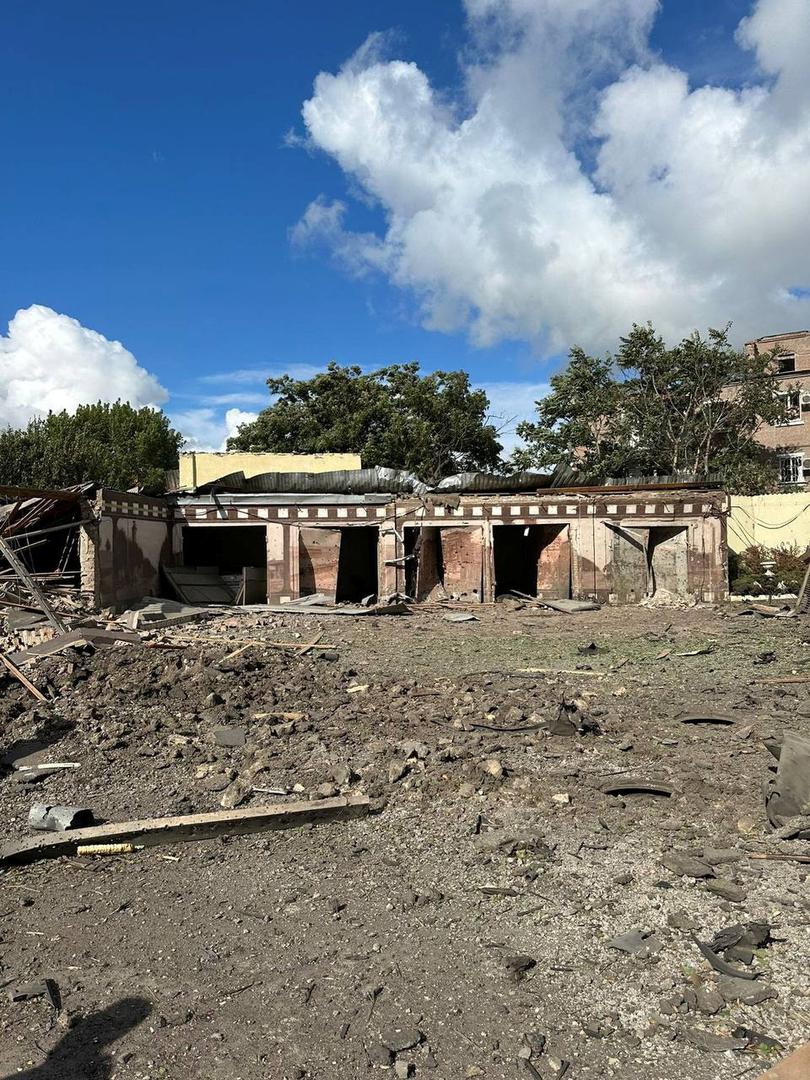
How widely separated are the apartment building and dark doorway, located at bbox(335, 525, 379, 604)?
1843 centimetres

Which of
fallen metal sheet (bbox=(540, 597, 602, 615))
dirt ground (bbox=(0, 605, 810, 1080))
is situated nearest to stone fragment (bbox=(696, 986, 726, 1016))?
dirt ground (bbox=(0, 605, 810, 1080))

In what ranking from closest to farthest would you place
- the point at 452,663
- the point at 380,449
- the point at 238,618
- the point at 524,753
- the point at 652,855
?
1. the point at 652,855
2. the point at 524,753
3. the point at 452,663
4. the point at 238,618
5. the point at 380,449

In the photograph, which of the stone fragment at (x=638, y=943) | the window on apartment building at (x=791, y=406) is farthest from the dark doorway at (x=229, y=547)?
the window on apartment building at (x=791, y=406)

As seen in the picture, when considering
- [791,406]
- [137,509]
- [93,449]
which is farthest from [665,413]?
[93,449]

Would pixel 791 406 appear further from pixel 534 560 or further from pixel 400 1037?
pixel 400 1037

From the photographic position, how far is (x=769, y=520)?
23141 mm

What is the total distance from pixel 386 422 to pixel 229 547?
1109 cm

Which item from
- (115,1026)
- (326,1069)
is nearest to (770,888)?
(326,1069)

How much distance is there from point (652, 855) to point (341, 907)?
1.90 metres

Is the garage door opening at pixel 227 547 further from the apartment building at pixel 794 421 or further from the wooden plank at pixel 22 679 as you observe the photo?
the apartment building at pixel 794 421

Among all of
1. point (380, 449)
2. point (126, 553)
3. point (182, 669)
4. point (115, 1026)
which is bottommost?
point (115, 1026)

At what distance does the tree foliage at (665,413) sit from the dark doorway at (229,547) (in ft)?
37.8

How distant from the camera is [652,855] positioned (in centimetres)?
446

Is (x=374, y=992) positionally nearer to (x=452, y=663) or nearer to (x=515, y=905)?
(x=515, y=905)
